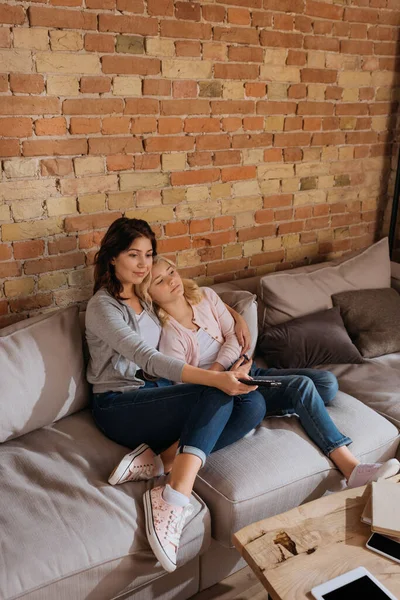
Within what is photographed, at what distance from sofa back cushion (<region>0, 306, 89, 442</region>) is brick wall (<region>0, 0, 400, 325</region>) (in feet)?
1.09

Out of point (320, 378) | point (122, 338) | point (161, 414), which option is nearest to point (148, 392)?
point (161, 414)

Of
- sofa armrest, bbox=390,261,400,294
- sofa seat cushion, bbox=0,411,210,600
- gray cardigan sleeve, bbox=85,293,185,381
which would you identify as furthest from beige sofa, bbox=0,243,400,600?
sofa armrest, bbox=390,261,400,294

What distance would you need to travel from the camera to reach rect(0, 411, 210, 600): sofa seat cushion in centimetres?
148

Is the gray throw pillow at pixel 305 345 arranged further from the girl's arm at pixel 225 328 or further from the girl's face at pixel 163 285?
the girl's face at pixel 163 285

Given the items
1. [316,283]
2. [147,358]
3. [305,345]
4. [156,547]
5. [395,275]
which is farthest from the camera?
[395,275]

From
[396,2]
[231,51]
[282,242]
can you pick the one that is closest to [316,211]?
[282,242]

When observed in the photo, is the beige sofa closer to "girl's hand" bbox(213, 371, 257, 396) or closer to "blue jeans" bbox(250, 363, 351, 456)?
"blue jeans" bbox(250, 363, 351, 456)

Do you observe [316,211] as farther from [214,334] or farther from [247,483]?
[247,483]

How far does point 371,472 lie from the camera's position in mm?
1859

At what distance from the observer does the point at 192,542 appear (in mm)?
1681

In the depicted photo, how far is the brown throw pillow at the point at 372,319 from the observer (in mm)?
2646

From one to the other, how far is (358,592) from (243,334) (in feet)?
3.93

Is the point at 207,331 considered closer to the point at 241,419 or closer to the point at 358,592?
the point at 241,419

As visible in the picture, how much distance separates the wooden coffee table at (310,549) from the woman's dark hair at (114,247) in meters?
1.06
